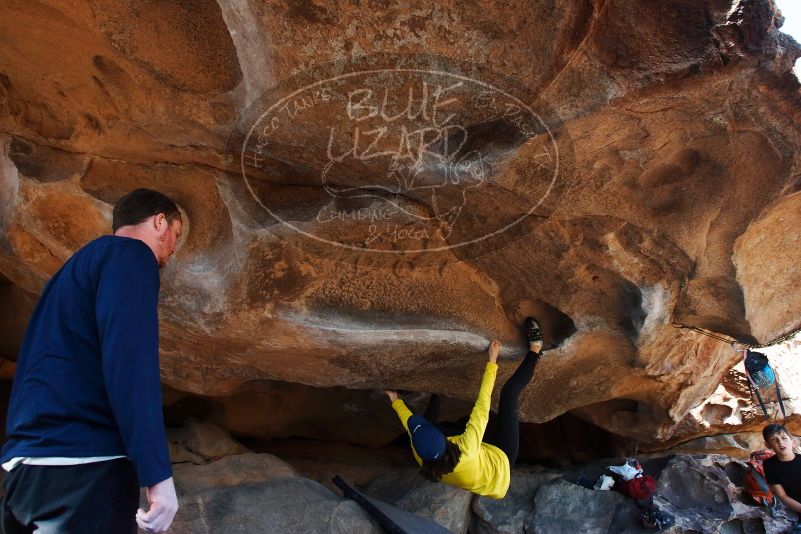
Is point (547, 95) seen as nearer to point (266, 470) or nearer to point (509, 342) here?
point (509, 342)

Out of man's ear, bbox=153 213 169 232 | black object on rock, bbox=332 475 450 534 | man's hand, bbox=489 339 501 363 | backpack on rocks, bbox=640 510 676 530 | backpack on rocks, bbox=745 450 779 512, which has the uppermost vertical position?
man's ear, bbox=153 213 169 232

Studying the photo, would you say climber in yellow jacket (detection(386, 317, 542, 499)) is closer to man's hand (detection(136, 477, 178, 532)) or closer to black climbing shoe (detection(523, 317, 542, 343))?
black climbing shoe (detection(523, 317, 542, 343))

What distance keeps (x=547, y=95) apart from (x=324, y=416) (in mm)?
2916

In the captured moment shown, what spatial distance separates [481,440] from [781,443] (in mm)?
1701

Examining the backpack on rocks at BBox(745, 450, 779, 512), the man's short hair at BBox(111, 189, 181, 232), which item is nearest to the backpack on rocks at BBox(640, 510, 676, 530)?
the backpack on rocks at BBox(745, 450, 779, 512)

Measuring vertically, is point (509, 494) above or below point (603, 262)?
below

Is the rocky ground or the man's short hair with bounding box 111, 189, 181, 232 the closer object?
the man's short hair with bounding box 111, 189, 181, 232

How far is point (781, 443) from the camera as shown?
10.6ft

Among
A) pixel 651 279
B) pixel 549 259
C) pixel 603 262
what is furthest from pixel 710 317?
pixel 549 259

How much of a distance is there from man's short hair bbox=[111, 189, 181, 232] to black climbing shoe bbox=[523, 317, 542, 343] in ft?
6.24

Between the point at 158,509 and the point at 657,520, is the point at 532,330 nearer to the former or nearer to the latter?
the point at 657,520

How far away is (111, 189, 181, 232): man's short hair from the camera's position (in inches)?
57.4

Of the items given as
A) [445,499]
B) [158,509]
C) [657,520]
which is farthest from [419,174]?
[657,520]

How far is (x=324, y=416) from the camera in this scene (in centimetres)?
415
